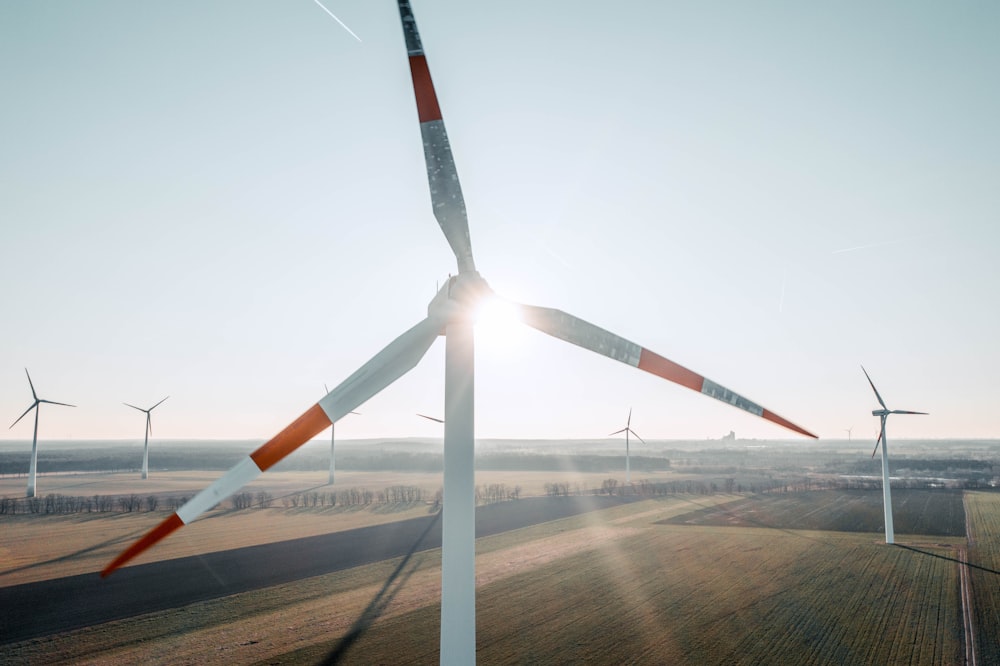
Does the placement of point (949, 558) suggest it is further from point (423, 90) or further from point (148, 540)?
point (148, 540)

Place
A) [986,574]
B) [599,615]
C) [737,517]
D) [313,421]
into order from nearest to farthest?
[313,421], [599,615], [986,574], [737,517]

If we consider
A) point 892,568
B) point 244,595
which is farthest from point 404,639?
point 892,568

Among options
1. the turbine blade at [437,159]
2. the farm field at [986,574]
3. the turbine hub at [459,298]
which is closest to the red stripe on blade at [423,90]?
the turbine blade at [437,159]

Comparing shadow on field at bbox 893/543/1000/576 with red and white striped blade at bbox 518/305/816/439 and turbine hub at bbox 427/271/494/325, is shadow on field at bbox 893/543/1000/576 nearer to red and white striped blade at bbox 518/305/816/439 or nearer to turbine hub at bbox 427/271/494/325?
red and white striped blade at bbox 518/305/816/439

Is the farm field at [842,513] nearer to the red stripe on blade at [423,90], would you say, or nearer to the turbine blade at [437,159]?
the turbine blade at [437,159]

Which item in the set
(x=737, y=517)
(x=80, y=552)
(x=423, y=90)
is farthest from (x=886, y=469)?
(x=80, y=552)
